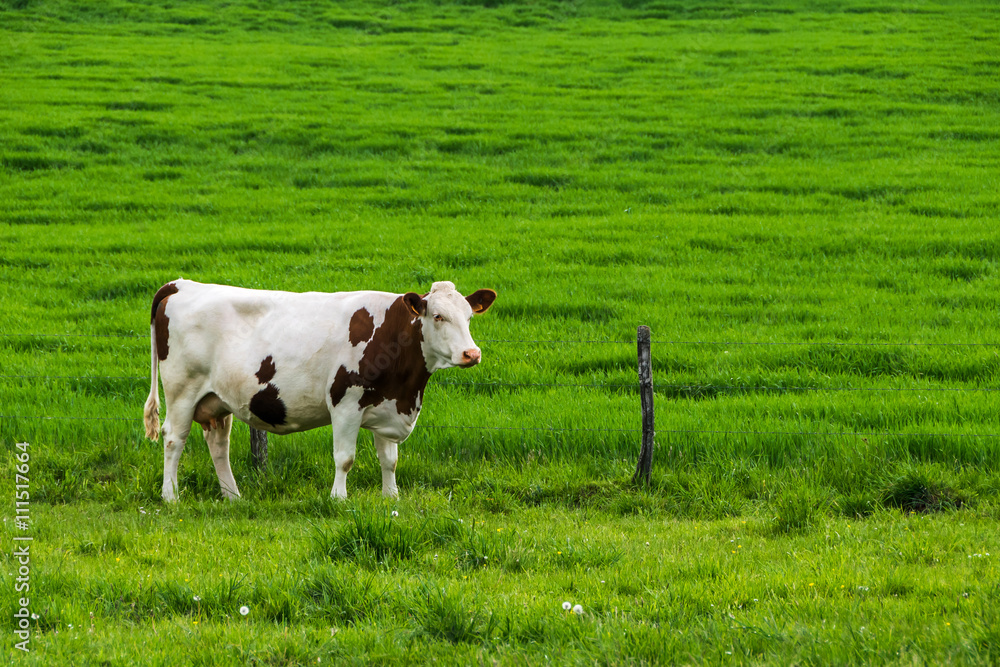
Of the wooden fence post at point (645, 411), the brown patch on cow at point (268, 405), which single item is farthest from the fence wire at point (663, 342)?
the brown patch on cow at point (268, 405)

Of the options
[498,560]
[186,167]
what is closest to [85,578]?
[498,560]

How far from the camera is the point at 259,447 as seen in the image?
26.0 feet

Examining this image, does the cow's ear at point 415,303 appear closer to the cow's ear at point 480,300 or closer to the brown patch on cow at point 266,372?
the cow's ear at point 480,300

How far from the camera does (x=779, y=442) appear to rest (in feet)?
25.9

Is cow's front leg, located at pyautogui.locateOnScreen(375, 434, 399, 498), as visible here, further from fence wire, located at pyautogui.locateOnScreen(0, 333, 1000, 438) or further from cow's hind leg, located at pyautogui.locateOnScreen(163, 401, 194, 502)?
cow's hind leg, located at pyautogui.locateOnScreen(163, 401, 194, 502)

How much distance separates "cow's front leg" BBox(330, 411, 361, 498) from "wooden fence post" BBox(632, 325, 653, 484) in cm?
232

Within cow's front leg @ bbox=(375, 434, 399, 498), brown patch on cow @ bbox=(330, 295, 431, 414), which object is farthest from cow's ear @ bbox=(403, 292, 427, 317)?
cow's front leg @ bbox=(375, 434, 399, 498)

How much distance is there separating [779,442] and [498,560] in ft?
11.0

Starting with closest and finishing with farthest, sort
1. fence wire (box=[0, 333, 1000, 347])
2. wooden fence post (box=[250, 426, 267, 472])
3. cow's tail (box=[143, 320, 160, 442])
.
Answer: cow's tail (box=[143, 320, 160, 442]) < wooden fence post (box=[250, 426, 267, 472]) < fence wire (box=[0, 333, 1000, 347])

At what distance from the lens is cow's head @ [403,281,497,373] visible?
6668 mm

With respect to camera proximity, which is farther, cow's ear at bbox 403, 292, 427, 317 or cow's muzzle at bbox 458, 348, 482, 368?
cow's ear at bbox 403, 292, 427, 317

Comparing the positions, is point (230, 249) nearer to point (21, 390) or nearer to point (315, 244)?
point (315, 244)

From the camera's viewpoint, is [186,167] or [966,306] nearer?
[966,306]

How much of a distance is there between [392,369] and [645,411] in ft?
7.04
